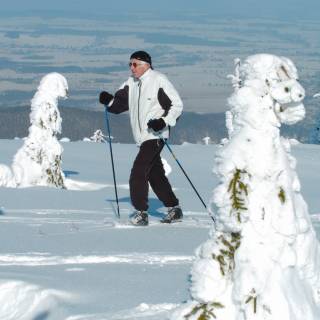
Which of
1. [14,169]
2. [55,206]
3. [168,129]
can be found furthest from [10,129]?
[168,129]

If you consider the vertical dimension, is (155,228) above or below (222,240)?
below

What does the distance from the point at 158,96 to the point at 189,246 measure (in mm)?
1842

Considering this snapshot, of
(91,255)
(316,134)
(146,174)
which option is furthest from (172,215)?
(316,134)

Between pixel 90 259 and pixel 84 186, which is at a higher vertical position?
pixel 90 259

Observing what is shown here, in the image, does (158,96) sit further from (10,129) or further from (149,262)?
(10,129)

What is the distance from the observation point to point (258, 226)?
4.92 meters

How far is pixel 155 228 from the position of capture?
412 inches

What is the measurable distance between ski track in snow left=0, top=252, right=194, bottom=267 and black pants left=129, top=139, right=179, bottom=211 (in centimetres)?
212

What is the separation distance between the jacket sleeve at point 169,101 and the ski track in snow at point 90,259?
2183mm

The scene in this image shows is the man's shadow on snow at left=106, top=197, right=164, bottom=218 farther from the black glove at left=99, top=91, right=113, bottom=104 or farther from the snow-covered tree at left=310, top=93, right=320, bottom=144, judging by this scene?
the snow-covered tree at left=310, top=93, right=320, bottom=144

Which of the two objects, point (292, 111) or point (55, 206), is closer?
point (292, 111)

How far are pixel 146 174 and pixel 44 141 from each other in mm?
9021

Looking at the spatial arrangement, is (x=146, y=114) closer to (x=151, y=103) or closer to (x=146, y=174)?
(x=151, y=103)

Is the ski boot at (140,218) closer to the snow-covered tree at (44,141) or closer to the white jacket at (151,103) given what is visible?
the white jacket at (151,103)
